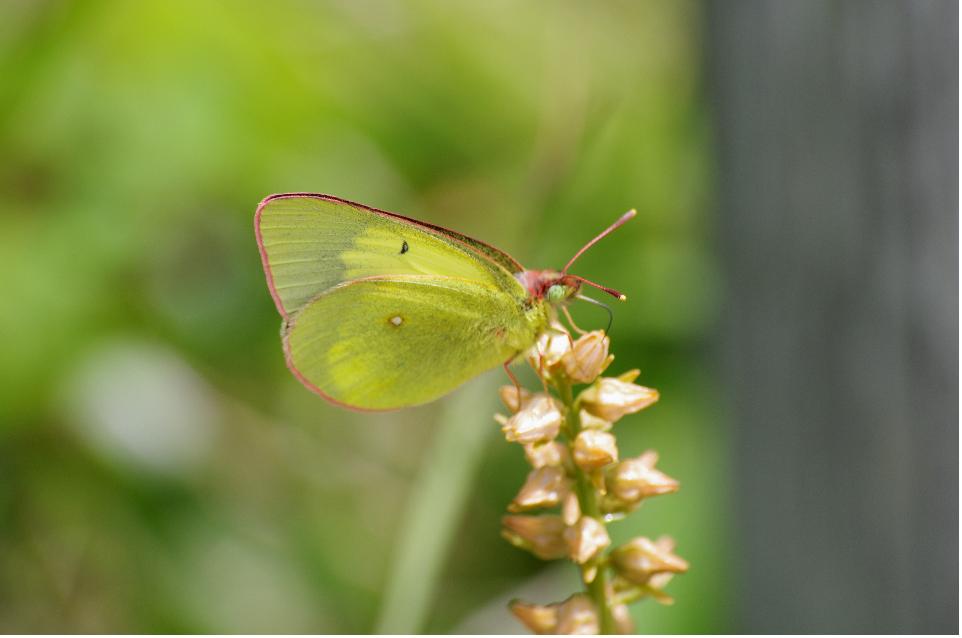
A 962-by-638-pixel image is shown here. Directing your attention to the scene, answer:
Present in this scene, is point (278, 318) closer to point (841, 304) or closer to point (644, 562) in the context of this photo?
point (841, 304)

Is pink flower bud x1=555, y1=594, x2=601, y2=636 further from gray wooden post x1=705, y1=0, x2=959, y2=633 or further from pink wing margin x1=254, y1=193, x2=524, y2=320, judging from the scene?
gray wooden post x1=705, y1=0, x2=959, y2=633

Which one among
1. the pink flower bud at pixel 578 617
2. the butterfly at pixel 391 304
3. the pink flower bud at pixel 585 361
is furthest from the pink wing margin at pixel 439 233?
the pink flower bud at pixel 578 617

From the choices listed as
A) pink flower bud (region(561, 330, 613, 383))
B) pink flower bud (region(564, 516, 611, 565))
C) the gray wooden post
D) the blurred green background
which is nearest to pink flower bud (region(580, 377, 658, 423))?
pink flower bud (region(561, 330, 613, 383))

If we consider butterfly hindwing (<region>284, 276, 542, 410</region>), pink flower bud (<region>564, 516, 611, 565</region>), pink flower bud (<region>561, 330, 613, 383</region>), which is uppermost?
butterfly hindwing (<region>284, 276, 542, 410</region>)

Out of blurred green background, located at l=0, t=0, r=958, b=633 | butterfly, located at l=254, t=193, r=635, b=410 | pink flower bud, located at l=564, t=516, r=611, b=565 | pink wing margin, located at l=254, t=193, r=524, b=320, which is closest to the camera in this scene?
pink flower bud, located at l=564, t=516, r=611, b=565

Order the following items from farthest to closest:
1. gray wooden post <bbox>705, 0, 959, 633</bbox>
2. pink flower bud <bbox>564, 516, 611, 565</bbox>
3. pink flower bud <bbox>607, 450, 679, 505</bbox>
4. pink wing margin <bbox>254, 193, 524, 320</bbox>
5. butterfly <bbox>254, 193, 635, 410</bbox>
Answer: gray wooden post <bbox>705, 0, 959, 633</bbox> < butterfly <bbox>254, 193, 635, 410</bbox> < pink wing margin <bbox>254, 193, 524, 320</bbox> < pink flower bud <bbox>607, 450, 679, 505</bbox> < pink flower bud <bbox>564, 516, 611, 565</bbox>

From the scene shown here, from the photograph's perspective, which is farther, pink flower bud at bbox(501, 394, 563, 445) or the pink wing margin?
the pink wing margin

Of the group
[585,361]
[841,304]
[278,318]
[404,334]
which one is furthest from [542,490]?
[278,318]
